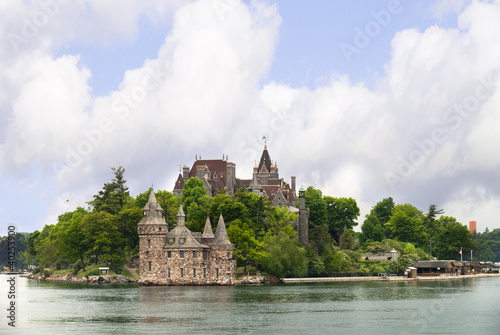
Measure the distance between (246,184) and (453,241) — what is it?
1925 inches

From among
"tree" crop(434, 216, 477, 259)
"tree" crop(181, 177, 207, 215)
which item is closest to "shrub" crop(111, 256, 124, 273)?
"tree" crop(181, 177, 207, 215)

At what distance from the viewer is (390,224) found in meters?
181

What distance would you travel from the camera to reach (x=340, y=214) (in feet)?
558

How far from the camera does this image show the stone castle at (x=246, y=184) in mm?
146250

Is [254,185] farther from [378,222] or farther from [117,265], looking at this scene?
[378,222]

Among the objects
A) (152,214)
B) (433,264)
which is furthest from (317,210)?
(152,214)

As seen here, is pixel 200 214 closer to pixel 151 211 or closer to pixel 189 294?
pixel 151 211

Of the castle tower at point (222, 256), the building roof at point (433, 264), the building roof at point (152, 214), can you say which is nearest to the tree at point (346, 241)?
the building roof at point (433, 264)

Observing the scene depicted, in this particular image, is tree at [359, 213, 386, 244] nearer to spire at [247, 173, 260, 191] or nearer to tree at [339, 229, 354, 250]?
A: tree at [339, 229, 354, 250]

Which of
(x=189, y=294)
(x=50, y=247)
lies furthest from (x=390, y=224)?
(x=189, y=294)

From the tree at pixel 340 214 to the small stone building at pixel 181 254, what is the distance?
59219 millimetres

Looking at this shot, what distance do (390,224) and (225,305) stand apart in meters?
108

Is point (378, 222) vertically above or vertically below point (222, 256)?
above

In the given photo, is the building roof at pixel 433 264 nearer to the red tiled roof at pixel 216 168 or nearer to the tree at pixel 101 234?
the red tiled roof at pixel 216 168
